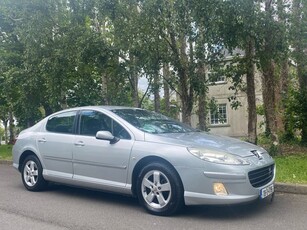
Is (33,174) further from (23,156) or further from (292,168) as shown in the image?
(292,168)

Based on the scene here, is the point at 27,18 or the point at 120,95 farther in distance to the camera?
the point at 120,95

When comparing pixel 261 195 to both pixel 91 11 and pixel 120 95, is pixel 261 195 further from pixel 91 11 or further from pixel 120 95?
pixel 120 95

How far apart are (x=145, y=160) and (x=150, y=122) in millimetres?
1007

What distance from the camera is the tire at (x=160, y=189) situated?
5535mm

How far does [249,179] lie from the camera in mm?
5402

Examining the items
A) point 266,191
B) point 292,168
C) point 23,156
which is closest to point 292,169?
point 292,168

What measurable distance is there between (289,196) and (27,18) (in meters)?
8.57

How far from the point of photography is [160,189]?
5.70 m

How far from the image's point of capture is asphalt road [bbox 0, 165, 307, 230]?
207 inches

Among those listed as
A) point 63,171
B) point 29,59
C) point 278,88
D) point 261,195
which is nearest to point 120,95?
point 29,59

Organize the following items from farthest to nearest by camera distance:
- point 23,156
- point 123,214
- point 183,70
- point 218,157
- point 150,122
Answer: point 183,70, point 23,156, point 150,122, point 123,214, point 218,157

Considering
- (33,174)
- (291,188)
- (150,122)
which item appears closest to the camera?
(150,122)

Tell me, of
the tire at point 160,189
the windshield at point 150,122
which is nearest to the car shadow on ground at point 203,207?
the tire at point 160,189

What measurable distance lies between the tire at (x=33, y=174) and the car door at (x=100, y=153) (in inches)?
41.1
